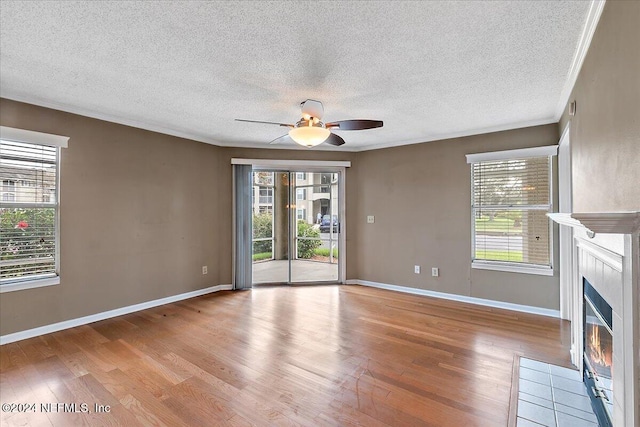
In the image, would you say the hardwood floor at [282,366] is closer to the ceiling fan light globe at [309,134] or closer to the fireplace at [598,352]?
the fireplace at [598,352]

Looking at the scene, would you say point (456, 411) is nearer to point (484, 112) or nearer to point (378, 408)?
point (378, 408)

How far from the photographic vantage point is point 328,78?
2664 millimetres

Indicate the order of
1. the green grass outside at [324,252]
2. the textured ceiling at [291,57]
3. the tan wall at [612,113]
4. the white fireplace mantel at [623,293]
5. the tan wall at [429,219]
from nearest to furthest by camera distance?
the white fireplace mantel at [623,293] < the tan wall at [612,113] < the textured ceiling at [291,57] < the tan wall at [429,219] < the green grass outside at [324,252]

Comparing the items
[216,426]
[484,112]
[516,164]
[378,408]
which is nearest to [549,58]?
[484,112]

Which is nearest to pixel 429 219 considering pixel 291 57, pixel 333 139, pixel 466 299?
pixel 466 299

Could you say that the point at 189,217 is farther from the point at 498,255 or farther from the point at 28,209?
the point at 498,255

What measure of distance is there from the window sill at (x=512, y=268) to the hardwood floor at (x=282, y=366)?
1.86 feet

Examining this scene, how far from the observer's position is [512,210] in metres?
4.15

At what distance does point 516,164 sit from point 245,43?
3806 mm

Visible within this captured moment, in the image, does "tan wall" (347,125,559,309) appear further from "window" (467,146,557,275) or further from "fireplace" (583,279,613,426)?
"fireplace" (583,279,613,426)

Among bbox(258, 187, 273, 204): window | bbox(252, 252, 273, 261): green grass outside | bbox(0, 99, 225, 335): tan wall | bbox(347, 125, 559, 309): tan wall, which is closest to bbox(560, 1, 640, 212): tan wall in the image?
bbox(347, 125, 559, 309): tan wall

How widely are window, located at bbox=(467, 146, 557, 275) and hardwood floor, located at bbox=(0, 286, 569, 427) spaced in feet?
2.42

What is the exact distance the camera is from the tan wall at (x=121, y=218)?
11.0 ft

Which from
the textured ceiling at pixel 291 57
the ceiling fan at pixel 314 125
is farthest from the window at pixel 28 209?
the ceiling fan at pixel 314 125
